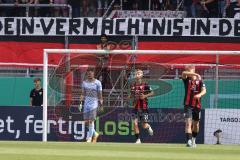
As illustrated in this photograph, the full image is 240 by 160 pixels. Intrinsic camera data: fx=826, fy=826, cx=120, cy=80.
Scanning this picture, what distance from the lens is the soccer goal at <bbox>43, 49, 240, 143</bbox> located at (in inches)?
864

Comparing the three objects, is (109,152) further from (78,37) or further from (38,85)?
(78,37)

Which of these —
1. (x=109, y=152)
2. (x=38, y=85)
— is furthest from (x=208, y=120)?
(x=109, y=152)

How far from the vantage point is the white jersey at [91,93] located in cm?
2078

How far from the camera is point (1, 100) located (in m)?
24.0

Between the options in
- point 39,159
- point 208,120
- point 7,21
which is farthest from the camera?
point 7,21

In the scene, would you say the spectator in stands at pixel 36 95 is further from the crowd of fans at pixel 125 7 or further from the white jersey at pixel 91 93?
the crowd of fans at pixel 125 7

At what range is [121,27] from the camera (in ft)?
91.5

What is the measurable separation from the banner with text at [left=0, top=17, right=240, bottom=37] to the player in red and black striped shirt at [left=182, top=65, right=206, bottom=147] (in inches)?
324

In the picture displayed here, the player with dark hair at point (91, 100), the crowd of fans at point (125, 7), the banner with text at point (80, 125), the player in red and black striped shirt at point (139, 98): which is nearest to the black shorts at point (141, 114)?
the player in red and black striped shirt at point (139, 98)

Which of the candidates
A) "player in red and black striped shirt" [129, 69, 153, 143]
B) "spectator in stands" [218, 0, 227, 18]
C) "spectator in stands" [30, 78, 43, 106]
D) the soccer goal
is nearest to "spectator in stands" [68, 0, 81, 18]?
"spectator in stands" [218, 0, 227, 18]

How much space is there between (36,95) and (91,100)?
298 cm

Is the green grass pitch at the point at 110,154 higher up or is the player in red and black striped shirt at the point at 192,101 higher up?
the player in red and black striped shirt at the point at 192,101

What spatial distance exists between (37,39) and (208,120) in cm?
860

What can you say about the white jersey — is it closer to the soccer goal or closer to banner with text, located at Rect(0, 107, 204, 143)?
the soccer goal
